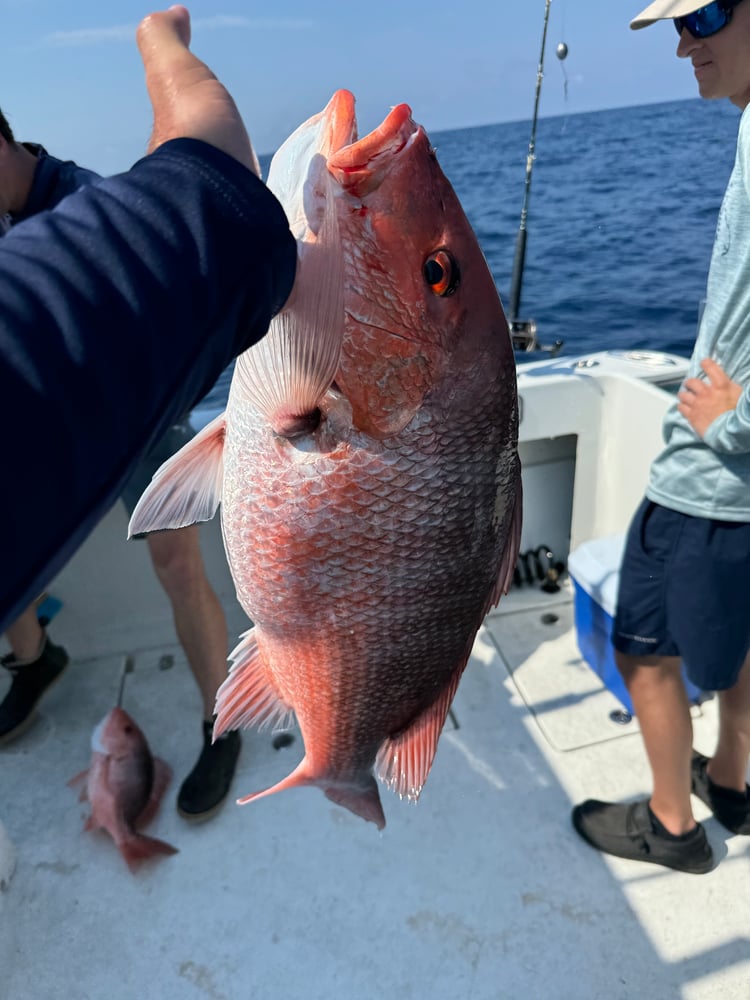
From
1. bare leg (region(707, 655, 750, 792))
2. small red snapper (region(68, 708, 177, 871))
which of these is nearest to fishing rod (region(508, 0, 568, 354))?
bare leg (region(707, 655, 750, 792))

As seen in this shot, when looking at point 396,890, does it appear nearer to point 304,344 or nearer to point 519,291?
point 304,344

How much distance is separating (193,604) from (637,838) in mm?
1569

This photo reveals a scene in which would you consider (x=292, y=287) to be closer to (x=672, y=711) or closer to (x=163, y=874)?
(x=672, y=711)

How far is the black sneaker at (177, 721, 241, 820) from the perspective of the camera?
2.37 m

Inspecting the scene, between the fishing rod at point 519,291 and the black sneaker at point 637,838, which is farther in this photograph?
the fishing rod at point 519,291

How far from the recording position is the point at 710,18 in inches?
64.2

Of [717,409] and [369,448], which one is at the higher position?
[369,448]

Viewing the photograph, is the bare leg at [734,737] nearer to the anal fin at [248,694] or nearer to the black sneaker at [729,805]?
the black sneaker at [729,805]

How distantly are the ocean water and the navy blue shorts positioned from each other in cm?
224

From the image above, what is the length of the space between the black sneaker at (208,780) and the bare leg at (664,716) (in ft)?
4.19

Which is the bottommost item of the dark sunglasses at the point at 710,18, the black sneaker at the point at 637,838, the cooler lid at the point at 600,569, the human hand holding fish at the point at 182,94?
the black sneaker at the point at 637,838

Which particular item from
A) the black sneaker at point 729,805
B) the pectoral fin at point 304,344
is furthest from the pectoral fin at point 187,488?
the black sneaker at point 729,805

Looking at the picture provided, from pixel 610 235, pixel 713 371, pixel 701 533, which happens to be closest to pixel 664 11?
pixel 713 371

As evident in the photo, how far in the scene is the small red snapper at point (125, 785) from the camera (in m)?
2.26
